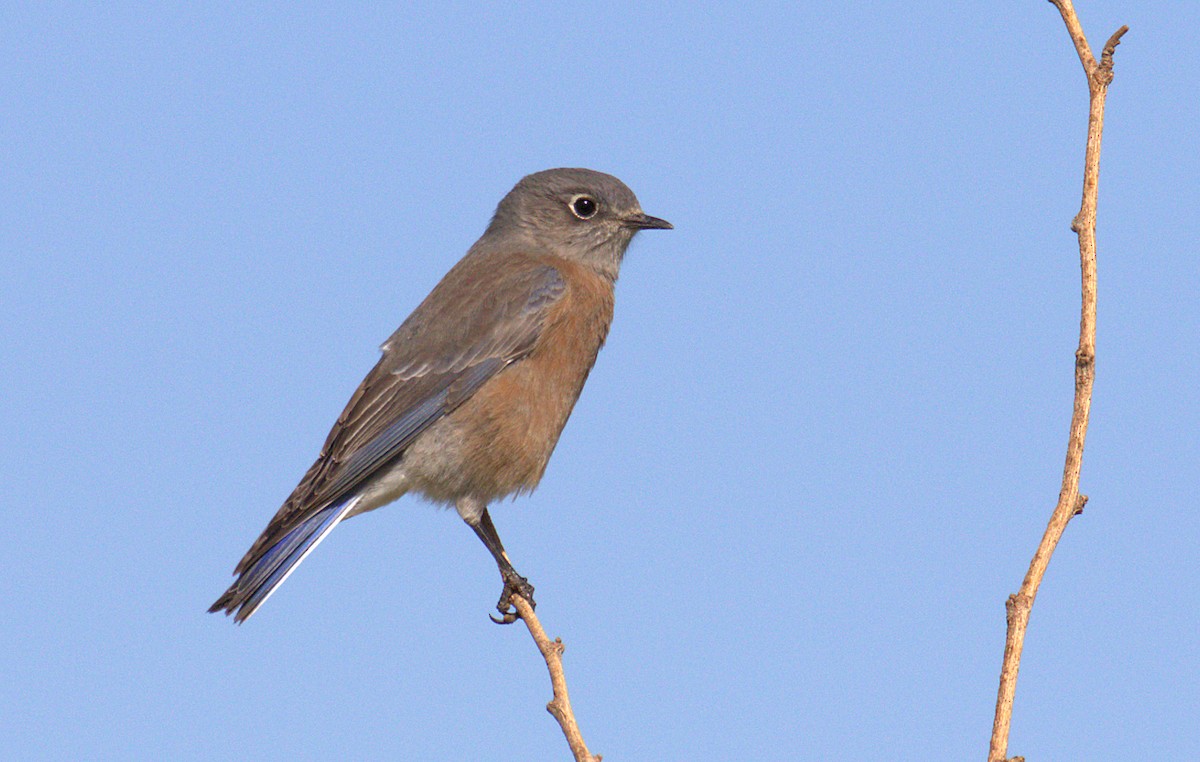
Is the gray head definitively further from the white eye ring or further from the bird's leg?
the bird's leg

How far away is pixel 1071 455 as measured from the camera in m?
3.34

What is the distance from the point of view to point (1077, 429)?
335cm

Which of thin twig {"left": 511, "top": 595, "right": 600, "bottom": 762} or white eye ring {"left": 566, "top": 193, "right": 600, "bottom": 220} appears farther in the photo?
white eye ring {"left": 566, "top": 193, "right": 600, "bottom": 220}

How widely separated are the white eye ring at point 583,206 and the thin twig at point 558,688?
3512mm

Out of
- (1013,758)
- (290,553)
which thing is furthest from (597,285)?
(1013,758)

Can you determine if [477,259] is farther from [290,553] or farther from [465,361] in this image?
[290,553]

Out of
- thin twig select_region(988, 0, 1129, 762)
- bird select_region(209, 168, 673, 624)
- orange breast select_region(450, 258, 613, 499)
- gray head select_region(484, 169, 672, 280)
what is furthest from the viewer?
gray head select_region(484, 169, 672, 280)

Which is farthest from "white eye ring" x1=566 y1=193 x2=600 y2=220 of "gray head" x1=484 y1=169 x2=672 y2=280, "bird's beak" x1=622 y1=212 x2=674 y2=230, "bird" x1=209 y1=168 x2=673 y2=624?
"bird" x1=209 y1=168 x2=673 y2=624

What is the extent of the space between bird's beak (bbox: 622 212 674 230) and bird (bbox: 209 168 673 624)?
1.61 ft

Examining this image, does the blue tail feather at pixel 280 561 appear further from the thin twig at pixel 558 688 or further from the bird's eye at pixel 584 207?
the bird's eye at pixel 584 207

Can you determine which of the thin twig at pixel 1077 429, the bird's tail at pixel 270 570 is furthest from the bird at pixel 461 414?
the thin twig at pixel 1077 429

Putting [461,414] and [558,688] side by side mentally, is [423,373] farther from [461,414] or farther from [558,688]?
[558,688]

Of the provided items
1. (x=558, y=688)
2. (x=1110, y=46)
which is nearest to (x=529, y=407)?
(x=558, y=688)

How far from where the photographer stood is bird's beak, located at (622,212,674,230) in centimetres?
766
